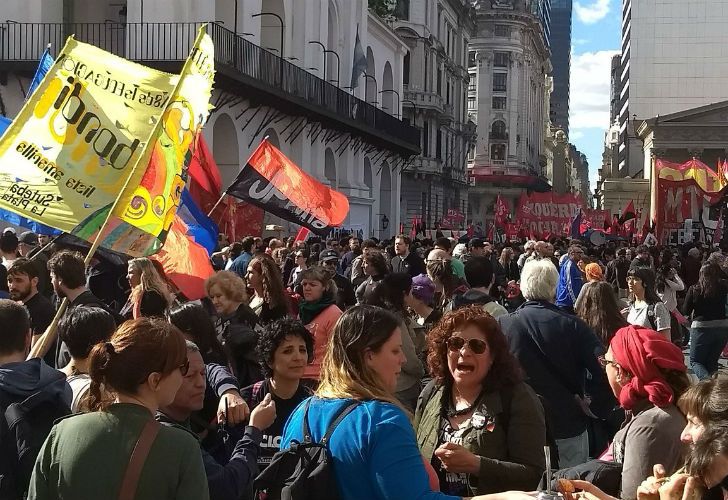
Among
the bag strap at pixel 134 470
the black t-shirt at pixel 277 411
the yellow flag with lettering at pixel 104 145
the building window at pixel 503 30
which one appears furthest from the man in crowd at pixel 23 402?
the building window at pixel 503 30

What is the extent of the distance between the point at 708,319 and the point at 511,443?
7.08 m

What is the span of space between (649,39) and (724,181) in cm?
7174

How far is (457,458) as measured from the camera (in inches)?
159

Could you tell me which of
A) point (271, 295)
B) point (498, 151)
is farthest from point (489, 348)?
point (498, 151)

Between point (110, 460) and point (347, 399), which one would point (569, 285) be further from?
point (110, 460)

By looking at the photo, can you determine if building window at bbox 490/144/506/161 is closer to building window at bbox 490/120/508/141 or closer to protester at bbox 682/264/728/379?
building window at bbox 490/120/508/141

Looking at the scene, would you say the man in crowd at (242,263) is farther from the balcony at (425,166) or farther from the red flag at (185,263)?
the balcony at (425,166)

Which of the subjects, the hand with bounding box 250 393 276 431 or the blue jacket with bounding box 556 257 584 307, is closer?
the hand with bounding box 250 393 276 431

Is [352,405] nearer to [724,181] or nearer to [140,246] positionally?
[140,246]

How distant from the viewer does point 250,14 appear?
23.6m

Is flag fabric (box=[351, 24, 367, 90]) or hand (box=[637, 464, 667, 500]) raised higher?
flag fabric (box=[351, 24, 367, 90])

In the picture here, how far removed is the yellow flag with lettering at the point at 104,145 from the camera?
652 cm

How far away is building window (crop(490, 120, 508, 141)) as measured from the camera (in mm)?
109500

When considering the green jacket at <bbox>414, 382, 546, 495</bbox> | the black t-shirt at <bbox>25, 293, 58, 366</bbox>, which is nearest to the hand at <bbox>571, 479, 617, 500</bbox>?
the green jacket at <bbox>414, 382, 546, 495</bbox>
